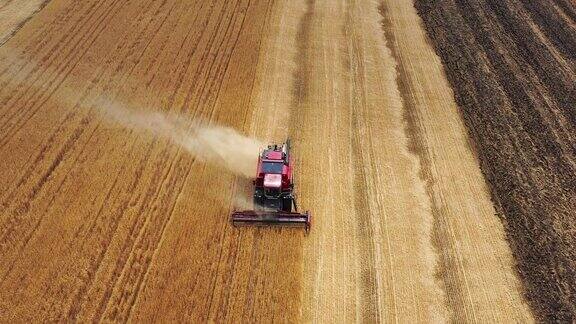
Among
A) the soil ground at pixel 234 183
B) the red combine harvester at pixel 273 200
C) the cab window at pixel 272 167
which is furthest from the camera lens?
the cab window at pixel 272 167

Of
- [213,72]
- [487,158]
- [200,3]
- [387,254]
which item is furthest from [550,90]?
[200,3]

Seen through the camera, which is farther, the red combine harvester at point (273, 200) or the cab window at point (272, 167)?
the cab window at point (272, 167)

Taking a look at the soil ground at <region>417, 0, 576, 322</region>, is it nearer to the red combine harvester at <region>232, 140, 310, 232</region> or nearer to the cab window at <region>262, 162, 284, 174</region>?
the red combine harvester at <region>232, 140, 310, 232</region>

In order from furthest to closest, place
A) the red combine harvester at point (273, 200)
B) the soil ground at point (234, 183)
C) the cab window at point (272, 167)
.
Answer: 1. the cab window at point (272, 167)
2. the red combine harvester at point (273, 200)
3. the soil ground at point (234, 183)

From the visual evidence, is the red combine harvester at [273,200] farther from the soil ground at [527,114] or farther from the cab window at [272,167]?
the soil ground at [527,114]

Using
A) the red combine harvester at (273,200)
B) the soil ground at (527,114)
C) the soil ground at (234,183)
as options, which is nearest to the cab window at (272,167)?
the red combine harvester at (273,200)

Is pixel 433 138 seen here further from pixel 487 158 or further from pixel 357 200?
pixel 357 200

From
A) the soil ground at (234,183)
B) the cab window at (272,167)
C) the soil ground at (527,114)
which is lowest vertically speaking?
the soil ground at (234,183)
